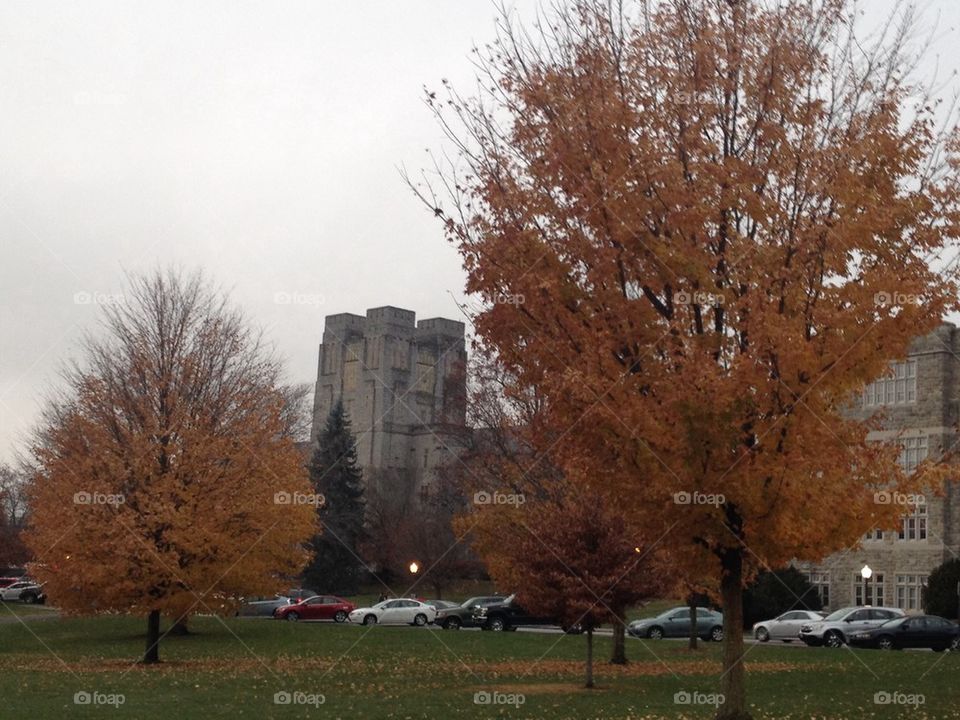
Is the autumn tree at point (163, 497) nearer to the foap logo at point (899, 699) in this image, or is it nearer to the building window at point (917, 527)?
the foap logo at point (899, 699)

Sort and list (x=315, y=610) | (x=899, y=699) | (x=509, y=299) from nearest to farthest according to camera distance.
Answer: (x=509, y=299), (x=899, y=699), (x=315, y=610)

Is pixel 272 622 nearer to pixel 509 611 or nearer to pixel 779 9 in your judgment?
pixel 509 611

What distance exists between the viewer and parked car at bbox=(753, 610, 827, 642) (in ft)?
→ 135

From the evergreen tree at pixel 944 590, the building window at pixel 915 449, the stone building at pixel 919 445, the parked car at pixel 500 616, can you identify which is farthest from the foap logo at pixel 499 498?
the building window at pixel 915 449

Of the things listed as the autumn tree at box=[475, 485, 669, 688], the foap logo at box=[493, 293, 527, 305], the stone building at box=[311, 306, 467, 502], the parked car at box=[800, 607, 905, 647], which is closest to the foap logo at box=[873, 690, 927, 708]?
the autumn tree at box=[475, 485, 669, 688]

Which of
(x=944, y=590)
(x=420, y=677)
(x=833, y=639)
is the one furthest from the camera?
(x=944, y=590)

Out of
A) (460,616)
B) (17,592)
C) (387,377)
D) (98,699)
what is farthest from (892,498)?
(387,377)

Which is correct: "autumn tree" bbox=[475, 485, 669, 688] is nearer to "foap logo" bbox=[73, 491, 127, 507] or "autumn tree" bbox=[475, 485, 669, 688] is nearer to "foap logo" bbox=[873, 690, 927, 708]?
"foap logo" bbox=[873, 690, 927, 708]

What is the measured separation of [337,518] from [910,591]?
110 feet

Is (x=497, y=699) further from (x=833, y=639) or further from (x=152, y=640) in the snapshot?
(x=833, y=639)

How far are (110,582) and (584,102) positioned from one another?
17.1m

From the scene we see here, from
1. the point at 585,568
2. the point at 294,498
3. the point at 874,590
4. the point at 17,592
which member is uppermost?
the point at 294,498

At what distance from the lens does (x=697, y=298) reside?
497 inches

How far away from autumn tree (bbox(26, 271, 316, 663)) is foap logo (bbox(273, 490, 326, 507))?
45mm
